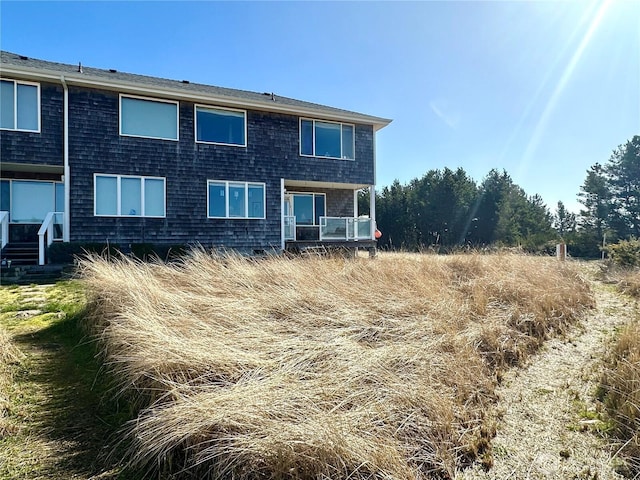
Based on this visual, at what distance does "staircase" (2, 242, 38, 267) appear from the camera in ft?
32.6

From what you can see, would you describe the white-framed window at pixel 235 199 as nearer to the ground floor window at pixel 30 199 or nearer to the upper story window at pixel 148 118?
the upper story window at pixel 148 118

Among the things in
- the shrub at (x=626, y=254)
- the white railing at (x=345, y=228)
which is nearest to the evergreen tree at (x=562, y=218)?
the shrub at (x=626, y=254)

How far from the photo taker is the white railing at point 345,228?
13.4 metres

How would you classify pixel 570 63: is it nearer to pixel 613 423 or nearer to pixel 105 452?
pixel 613 423

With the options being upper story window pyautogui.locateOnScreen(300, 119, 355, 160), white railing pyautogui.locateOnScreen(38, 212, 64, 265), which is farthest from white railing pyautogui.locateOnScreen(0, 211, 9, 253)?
upper story window pyautogui.locateOnScreen(300, 119, 355, 160)

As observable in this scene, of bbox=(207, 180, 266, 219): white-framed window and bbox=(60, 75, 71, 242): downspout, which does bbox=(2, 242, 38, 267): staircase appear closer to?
bbox=(60, 75, 71, 242): downspout

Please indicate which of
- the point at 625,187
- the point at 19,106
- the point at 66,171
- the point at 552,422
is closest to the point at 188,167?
the point at 66,171

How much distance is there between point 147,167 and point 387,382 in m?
10.9

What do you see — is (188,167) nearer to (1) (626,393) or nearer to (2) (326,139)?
(2) (326,139)

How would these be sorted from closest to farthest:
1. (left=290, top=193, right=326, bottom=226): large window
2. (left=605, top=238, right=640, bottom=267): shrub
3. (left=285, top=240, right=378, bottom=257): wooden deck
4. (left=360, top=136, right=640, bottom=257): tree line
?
1. (left=605, top=238, right=640, bottom=267): shrub
2. (left=285, top=240, right=378, bottom=257): wooden deck
3. (left=290, top=193, right=326, bottom=226): large window
4. (left=360, top=136, right=640, bottom=257): tree line

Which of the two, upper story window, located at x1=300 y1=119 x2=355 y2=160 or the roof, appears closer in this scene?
the roof

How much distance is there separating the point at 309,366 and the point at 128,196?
1037 cm

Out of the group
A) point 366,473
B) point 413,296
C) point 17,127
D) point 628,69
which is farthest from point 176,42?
point 628,69

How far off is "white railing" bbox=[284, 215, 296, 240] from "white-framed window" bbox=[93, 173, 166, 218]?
4.21 m
